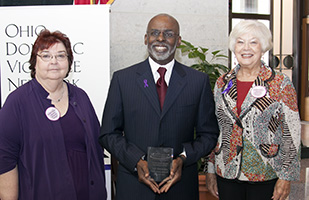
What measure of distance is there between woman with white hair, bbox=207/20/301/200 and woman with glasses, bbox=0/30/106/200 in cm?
87

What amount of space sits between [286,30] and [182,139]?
7.15 meters

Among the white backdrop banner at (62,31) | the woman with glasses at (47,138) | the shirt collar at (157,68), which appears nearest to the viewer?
the woman with glasses at (47,138)

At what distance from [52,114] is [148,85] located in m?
0.59

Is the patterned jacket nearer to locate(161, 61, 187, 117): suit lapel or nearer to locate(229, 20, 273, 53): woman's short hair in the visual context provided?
locate(229, 20, 273, 53): woman's short hair

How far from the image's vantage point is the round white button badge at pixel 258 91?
210 cm

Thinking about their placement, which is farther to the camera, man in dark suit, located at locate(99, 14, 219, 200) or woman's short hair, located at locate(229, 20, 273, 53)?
woman's short hair, located at locate(229, 20, 273, 53)

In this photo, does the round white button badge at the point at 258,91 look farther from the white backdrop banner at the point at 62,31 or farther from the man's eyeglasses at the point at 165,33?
the white backdrop banner at the point at 62,31

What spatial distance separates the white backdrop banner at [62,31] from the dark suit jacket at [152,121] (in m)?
0.91

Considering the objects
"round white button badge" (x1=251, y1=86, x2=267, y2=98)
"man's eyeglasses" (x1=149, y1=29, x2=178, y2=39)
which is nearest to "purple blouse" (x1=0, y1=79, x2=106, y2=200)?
"man's eyeglasses" (x1=149, y1=29, x2=178, y2=39)

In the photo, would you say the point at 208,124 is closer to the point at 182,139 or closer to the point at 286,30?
the point at 182,139

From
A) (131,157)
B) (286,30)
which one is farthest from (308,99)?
(131,157)

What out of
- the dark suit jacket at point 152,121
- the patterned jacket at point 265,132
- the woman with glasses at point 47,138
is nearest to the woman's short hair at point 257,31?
the patterned jacket at point 265,132

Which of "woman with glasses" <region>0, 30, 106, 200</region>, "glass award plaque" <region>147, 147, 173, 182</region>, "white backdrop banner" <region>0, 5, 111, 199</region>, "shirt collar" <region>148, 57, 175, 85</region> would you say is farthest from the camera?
"white backdrop banner" <region>0, 5, 111, 199</region>

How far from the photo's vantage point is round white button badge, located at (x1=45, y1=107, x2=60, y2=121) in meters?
1.99
